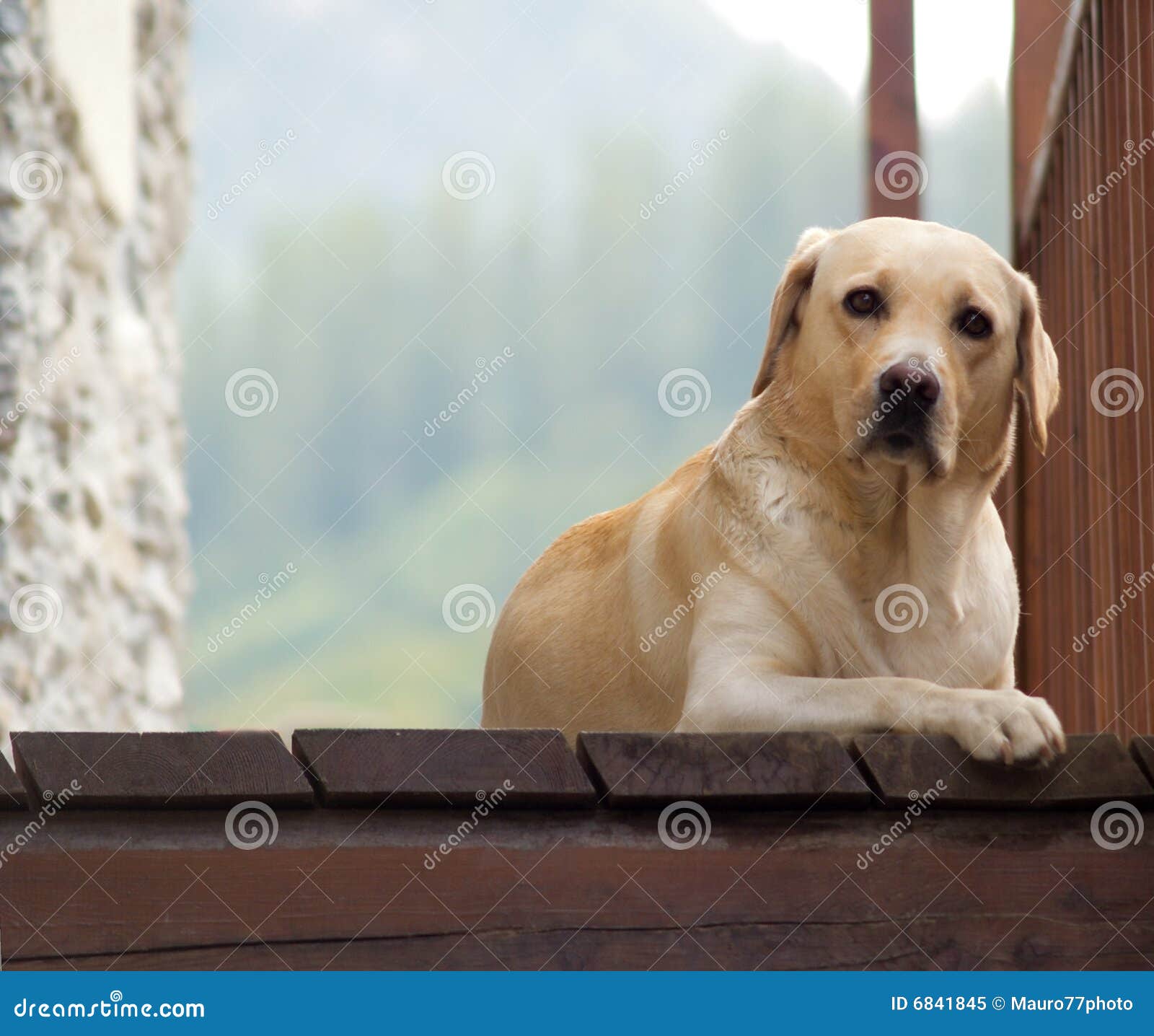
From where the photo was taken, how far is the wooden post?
4.85 meters

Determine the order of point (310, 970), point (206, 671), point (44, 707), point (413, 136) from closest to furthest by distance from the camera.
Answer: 1. point (310, 970)
2. point (44, 707)
3. point (206, 671)
4. point (413, 136)

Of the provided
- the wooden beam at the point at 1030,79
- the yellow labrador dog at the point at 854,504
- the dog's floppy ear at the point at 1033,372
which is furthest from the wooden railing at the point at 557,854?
the wooden beam at the point at 1030,79

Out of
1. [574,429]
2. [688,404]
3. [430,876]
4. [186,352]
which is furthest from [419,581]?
[430,876]

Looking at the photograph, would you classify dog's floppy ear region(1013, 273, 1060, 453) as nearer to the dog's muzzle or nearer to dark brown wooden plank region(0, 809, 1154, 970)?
the dog's muzzle

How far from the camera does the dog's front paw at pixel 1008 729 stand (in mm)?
2086

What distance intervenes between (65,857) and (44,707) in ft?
15.4

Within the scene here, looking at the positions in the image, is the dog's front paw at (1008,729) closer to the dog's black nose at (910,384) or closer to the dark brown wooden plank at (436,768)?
the dark brown wooden plank at (436,768)

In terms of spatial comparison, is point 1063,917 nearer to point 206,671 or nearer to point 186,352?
point 186,352

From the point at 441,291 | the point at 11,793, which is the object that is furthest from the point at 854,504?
the point at 441,291

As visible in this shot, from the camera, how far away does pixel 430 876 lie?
1.94 meters

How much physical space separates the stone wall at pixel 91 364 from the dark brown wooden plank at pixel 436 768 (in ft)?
14.4

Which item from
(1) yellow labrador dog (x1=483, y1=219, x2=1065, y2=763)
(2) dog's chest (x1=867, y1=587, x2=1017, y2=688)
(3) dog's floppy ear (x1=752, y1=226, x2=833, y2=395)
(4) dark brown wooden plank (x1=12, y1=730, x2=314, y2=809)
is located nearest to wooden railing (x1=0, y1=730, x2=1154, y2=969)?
(4) dark brown wooden plank (x1=12, y1=730, x2=314, y2=809)

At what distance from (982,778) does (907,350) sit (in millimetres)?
1077

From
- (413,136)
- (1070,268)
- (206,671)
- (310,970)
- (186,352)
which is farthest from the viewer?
(413,136)
